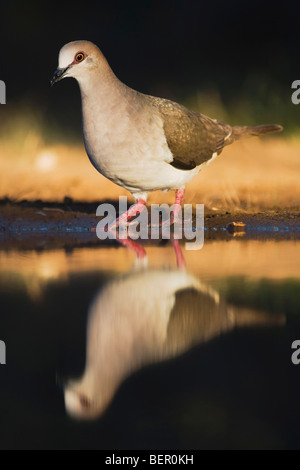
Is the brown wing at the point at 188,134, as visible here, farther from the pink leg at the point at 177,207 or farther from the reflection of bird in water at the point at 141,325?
the reflection of bird in water at the point at 141,325

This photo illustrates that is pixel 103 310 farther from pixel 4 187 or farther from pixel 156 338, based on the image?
pixel 4 187

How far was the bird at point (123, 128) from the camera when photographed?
525 cm

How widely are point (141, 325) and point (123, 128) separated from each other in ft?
8.50

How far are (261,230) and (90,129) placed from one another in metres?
1.35

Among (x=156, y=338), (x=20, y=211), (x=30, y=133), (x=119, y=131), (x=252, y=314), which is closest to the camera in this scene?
(x=156, y=338)

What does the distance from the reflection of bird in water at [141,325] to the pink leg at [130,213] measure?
1968 mm

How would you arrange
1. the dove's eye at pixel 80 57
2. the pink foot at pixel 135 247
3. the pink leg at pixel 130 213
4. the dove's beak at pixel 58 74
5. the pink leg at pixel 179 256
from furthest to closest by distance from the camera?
the pink leg at pixel 130 213 → the dove's eye at pixel 80 57 → the dove's beak at pixel 58 74 → the pink foot at pixel 135 247 → the pink leg at pixel 179 256

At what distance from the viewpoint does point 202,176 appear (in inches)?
263

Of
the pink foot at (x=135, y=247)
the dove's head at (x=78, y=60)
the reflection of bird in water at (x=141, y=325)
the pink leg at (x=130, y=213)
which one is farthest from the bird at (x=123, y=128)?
the reflection of bird in water at (x=141, y=325)

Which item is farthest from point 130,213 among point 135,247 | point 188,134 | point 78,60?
point 78,60

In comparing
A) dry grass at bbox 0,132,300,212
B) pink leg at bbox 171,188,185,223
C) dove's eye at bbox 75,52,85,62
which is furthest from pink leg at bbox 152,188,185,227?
dove's eye at bbox 75,52,85,62

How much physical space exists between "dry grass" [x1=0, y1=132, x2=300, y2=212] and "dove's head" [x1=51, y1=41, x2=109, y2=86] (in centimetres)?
142

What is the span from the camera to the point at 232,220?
233 inches

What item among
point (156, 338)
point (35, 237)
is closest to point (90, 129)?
point (35, 237)
